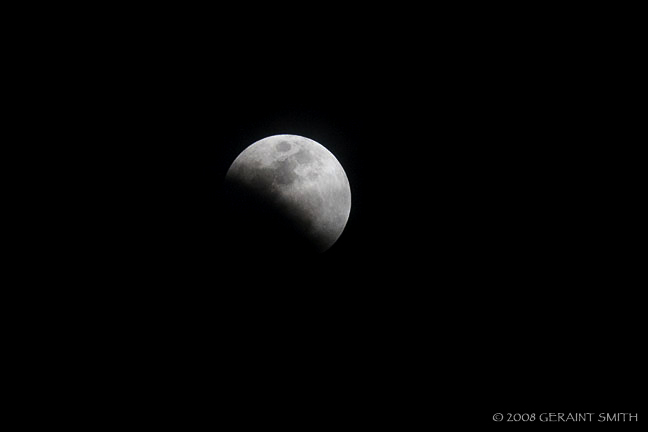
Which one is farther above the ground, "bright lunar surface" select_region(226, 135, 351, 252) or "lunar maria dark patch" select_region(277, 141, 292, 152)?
"lunar maria dark patch" select_region(277, 141, 292, 152)

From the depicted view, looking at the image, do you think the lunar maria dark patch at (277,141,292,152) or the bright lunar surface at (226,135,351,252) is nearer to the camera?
the bright lunar surface at (226,135,351,252)

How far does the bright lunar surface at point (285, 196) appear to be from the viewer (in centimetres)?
358

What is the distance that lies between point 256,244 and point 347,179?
99 centimetres

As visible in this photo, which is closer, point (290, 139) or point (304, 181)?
point (304, 181)

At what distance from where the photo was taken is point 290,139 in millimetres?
3852

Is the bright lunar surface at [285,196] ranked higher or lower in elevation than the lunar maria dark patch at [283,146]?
lower

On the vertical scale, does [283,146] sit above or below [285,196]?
above

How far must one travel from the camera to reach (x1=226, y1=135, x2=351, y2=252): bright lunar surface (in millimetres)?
3580

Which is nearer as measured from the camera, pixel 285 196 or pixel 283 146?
pixel 285 196

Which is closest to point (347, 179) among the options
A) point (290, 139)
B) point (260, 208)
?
point (290, 139)

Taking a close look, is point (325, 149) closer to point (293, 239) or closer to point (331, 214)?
point (331, 214)

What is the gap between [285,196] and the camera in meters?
3.57

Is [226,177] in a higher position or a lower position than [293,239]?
higher

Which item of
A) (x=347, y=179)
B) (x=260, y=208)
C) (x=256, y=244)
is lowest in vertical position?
(x=256, y=244)
